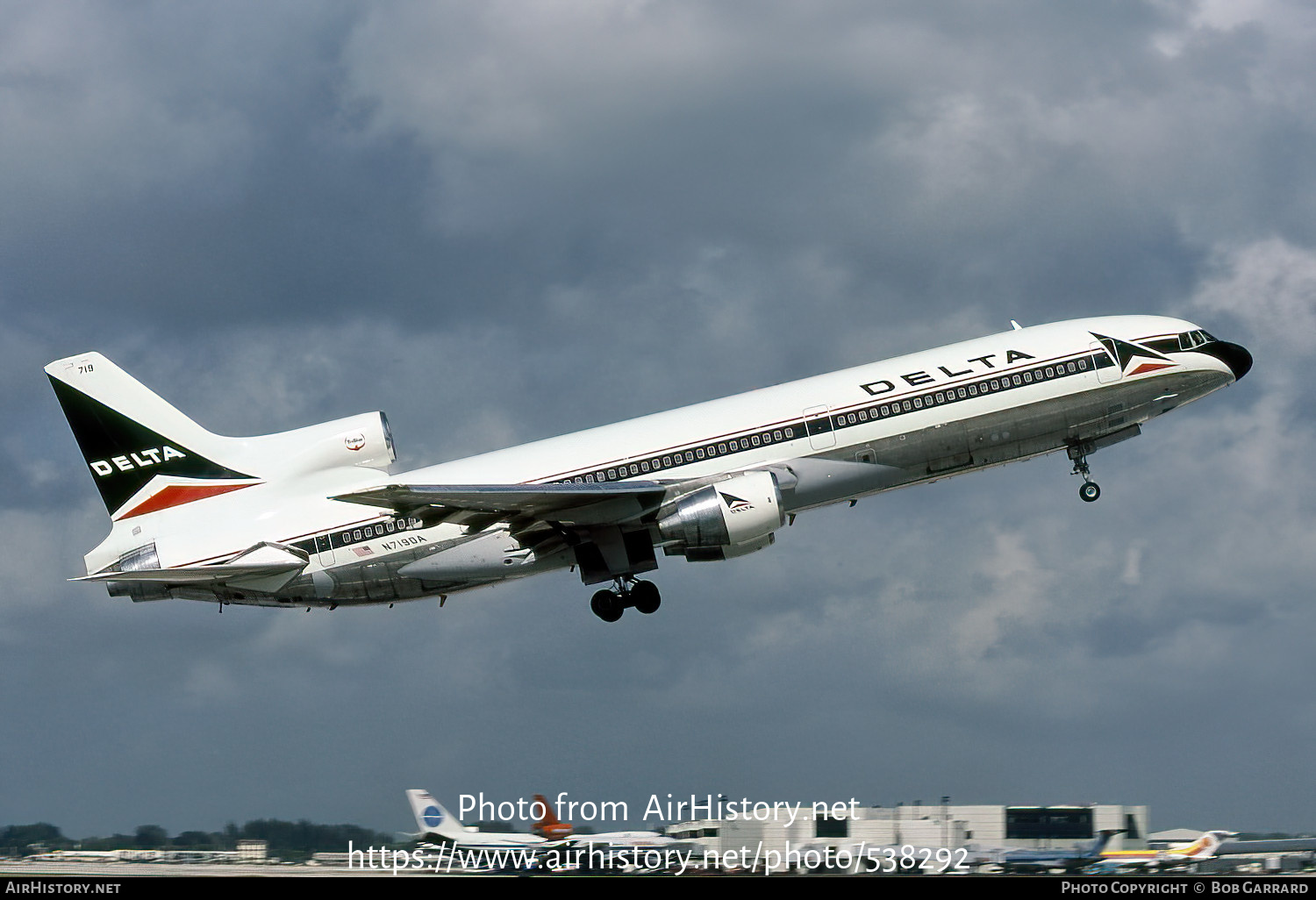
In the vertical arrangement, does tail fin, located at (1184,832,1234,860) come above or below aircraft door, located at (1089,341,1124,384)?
below

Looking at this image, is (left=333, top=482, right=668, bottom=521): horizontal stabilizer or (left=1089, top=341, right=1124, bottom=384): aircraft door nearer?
(left=333, top=482, right=668, bottom=521): horizontal stabilizer

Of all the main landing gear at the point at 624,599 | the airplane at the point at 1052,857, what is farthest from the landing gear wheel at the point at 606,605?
the airplane at the point at 1052,857

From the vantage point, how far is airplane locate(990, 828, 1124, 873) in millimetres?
40531

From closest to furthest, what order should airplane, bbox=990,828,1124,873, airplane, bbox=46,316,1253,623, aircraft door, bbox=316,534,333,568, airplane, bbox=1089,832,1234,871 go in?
airplane, bbox=1089,832,1234,871 < airplane, bbox=990,828,1124,873 < airplane, bbox=46,316,1253,623 < aircraft door, bbox=316,534,333,568

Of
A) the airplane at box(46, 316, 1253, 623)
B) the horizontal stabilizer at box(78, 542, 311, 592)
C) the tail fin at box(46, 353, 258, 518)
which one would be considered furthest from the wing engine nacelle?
the tail fin at box(46, 353, 258, 518)

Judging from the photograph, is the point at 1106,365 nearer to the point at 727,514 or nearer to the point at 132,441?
the point at 727,514

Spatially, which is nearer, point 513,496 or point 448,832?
point 513,496

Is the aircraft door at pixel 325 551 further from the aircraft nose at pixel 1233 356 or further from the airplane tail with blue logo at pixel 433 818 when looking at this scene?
the aircraft nose at pixel 1233 356

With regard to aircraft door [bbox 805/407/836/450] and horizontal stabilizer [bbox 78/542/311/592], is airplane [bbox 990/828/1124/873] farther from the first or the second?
horizontal stabilizer [bbox 78/542/311/592]

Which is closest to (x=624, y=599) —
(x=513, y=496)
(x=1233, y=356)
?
(x=513, y=496)

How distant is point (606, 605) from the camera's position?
46.0 m

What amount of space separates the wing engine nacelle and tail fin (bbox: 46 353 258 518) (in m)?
15.2

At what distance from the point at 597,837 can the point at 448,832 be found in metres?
9.97
